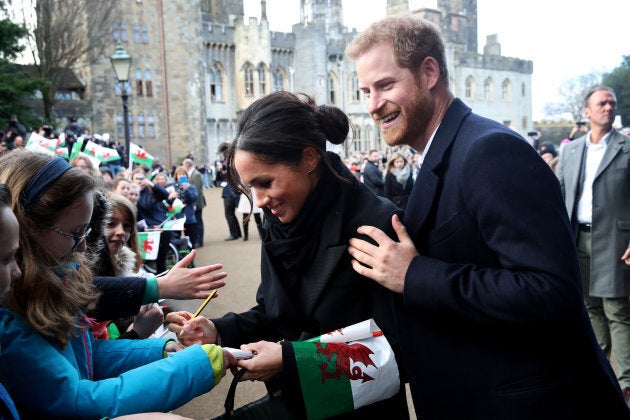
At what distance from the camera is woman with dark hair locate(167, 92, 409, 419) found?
199 cm

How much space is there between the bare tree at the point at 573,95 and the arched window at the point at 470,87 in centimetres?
1693

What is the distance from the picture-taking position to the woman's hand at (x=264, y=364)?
6.21 feet

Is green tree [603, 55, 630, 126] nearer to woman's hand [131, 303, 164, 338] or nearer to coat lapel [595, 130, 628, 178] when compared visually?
coat lapel [595, 130, 628, 178]

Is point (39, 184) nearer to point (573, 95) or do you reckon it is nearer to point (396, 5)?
Result: point (396, 5)

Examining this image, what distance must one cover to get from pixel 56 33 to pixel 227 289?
21.6 meters

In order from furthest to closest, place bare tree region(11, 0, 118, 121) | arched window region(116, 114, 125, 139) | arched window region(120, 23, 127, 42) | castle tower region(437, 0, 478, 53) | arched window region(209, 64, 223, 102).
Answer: castle tower region(437, 0, 478, 53)
arched window region(209, 64, 223, 102)
arched window region(120, 23, 127, 42)
arched window region(116, 114, 125, 139)
bare tree region(11, 0, 118, 121)

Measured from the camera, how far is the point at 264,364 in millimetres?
1891

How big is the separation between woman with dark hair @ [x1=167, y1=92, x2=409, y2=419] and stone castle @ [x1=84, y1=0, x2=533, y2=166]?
30.4m

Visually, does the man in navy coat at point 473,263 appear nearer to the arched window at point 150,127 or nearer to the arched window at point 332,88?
the arched window at point 150,127

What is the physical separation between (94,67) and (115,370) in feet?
113

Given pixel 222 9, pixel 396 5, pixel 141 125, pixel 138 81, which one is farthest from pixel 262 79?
pixel 396 5

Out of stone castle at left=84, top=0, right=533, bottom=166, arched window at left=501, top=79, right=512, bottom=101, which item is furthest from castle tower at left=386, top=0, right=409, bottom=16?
arched window at left=501, top=79, right=512, bottom=101

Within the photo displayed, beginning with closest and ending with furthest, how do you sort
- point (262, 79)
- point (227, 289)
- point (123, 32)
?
point (227, 289) → point (123, 32) → point (262, 79)

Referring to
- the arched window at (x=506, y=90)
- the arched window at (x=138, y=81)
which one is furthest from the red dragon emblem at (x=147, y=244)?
the arched window at (x=506, y=90)
